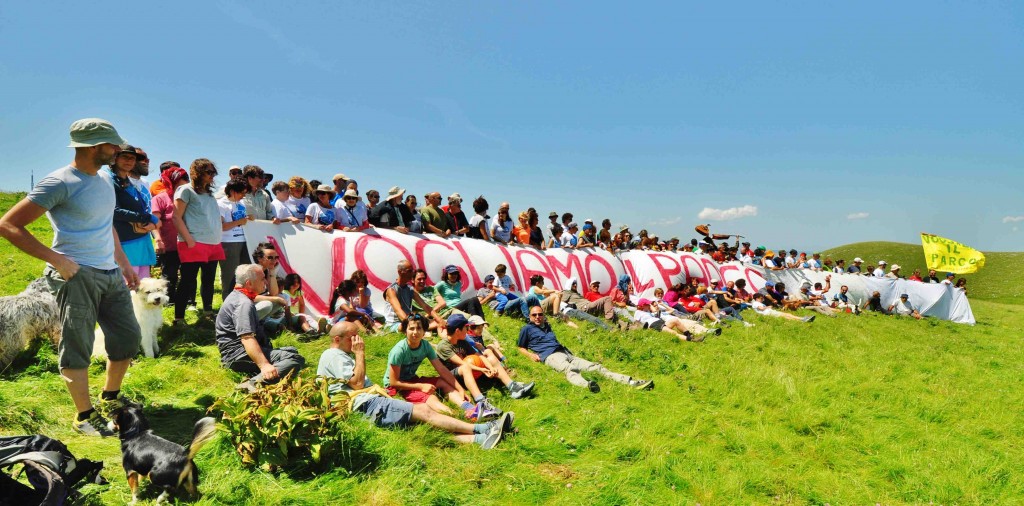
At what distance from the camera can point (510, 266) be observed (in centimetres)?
1166

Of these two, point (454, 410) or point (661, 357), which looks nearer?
point (454, 410)

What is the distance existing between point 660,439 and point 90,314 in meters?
4.92

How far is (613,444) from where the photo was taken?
→ 173 inches

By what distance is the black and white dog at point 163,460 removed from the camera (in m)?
2.90

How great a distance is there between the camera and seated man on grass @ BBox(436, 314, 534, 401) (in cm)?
561

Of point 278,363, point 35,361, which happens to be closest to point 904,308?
point 278,363

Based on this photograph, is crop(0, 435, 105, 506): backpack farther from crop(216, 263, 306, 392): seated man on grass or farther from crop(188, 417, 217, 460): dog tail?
crop(216, 263, 306, 392): seated man on grass

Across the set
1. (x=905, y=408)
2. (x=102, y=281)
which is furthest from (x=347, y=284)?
(x=905, y=408)

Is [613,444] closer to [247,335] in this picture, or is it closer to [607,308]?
[247,335]

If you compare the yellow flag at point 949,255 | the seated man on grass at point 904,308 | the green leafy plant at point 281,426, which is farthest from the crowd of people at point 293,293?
the yellow flag at point 949,255

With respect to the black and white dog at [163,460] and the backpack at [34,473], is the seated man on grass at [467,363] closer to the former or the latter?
the black and white dog at [163,460]

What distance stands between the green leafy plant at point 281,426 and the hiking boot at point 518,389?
250 cm

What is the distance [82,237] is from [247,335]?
1578mm

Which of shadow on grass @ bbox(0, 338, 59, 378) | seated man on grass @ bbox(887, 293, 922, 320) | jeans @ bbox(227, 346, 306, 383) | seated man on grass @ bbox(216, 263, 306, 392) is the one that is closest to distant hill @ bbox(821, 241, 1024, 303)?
seated man on grass @ bbox(887, 293, 922, 320)
